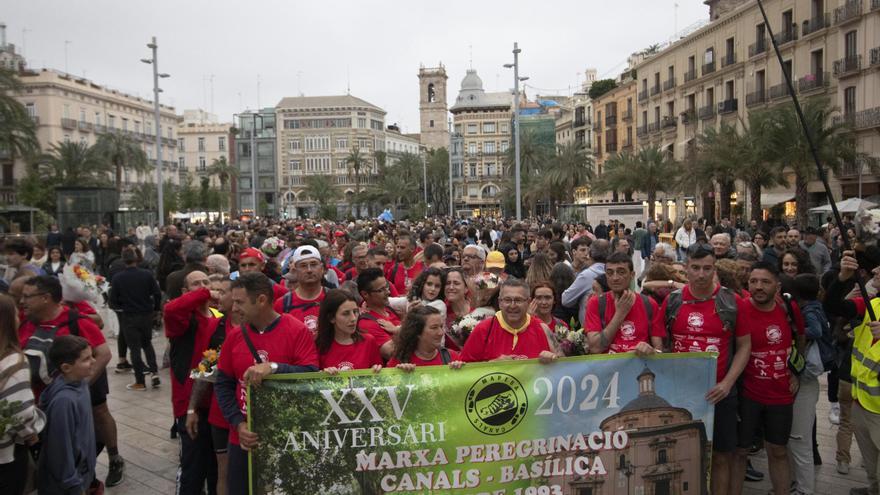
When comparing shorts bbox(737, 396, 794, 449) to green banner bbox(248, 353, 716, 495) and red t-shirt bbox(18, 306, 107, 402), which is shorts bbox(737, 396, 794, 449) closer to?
green banner bbox(248, 353, 716, 495)

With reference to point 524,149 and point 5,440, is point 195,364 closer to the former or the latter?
point 5,440

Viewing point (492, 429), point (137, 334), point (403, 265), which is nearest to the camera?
point (492, 429)

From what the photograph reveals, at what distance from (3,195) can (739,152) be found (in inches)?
2214

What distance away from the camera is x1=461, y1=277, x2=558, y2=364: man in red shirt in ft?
15.5

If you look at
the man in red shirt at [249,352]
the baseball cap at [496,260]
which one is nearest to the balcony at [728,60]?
the baseball cap at [496,260]

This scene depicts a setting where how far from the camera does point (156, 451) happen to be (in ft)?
22.7

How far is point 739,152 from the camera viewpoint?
29.3 m

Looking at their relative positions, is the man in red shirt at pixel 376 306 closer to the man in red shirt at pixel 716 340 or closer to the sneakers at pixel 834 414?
the man in red shirt at pixel 716 340

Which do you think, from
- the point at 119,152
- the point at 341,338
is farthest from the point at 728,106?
the point at 119,152

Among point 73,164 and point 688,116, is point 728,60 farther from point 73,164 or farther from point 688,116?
point 73,164

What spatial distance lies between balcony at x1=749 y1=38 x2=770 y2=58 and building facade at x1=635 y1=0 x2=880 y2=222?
2.3 inches

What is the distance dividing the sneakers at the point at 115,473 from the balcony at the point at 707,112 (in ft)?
140

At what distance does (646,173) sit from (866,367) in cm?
3632

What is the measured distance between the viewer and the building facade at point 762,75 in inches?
1232
